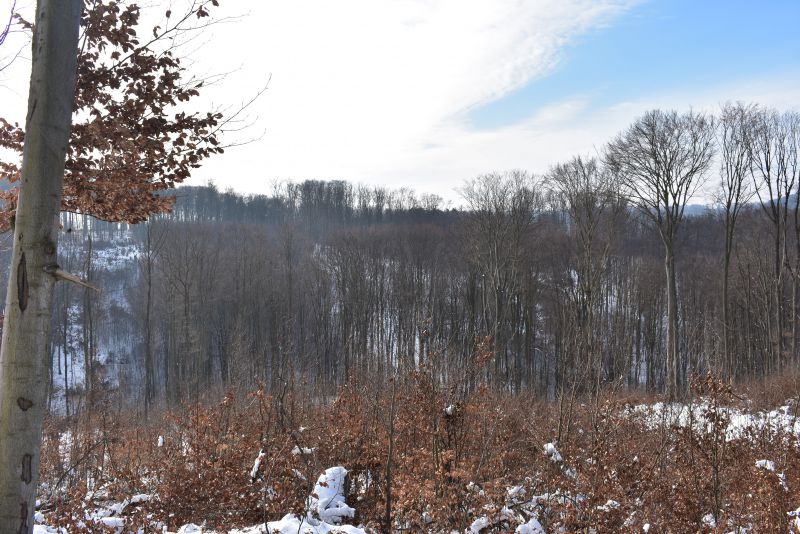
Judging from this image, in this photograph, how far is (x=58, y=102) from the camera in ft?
8.81

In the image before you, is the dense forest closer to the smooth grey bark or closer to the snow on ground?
the snow on ground

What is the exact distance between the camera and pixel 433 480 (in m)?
5.59

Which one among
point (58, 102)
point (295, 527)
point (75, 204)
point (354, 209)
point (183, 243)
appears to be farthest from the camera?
point (354, 209)

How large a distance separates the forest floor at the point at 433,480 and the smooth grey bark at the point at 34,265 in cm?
257

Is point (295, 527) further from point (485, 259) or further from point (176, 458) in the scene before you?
point (485, 259)

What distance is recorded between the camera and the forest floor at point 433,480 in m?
5.23

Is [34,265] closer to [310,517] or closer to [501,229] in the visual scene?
[310,517]

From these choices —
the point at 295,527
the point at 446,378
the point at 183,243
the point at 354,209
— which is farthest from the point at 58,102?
the point at 354,209

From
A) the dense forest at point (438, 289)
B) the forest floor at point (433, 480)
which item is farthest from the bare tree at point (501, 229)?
the forest floor at point (433, 480)

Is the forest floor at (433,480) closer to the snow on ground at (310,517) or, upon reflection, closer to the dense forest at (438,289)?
the snow on ground at (310,517)

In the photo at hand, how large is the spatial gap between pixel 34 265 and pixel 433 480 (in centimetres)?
432

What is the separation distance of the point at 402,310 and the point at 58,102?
112ft

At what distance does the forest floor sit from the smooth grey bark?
257cm

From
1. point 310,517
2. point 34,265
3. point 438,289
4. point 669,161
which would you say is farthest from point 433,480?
point 438,289
